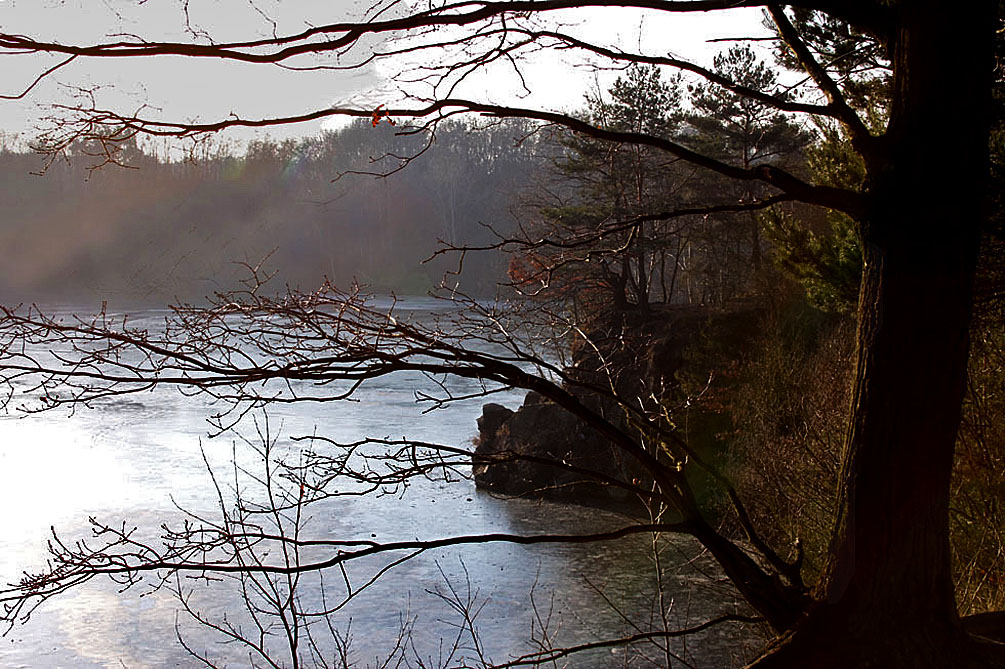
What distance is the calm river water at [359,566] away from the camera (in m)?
17.6

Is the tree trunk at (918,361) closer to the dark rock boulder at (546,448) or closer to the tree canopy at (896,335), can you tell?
the tree canopy at (896,335)

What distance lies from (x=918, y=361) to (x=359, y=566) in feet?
63.8

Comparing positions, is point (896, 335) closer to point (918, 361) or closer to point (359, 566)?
point (918, 361)

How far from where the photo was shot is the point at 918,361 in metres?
3.13

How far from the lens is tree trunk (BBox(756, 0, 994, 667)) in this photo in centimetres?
314

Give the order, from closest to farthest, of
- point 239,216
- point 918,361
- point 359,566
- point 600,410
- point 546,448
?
point 918,361 → point 359,566 → point 600,410 → point 546,448 → point 239,216

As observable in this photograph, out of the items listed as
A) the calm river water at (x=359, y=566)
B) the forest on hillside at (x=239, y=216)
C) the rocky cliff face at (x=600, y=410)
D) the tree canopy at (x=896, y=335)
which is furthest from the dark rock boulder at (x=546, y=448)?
the forest on hillside at (x=239, y=216)

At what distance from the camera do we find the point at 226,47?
322cm

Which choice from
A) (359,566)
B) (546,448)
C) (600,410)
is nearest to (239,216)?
(546,448)

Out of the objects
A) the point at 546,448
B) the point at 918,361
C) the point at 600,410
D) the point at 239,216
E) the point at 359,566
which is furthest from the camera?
the point at 239,216

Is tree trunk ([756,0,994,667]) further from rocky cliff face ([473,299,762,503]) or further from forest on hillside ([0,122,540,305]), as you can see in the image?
forest on hillside ([0,122,540,305])

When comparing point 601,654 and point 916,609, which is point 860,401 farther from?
point 601,654

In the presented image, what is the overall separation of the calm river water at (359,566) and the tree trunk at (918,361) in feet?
30.2

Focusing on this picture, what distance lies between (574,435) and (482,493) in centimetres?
302
